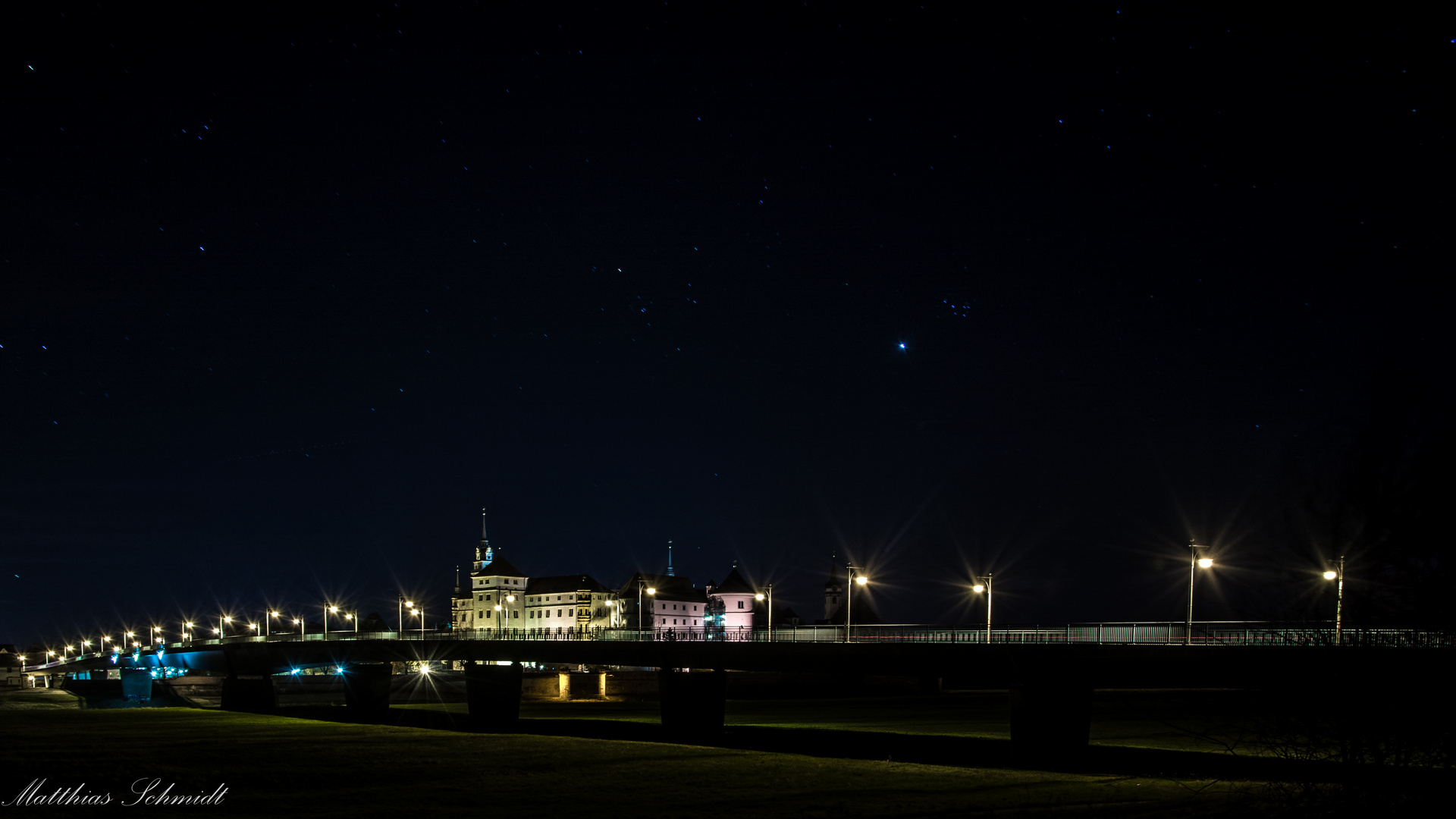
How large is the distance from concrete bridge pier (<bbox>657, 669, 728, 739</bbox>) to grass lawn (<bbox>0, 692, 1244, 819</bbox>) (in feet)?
18.4

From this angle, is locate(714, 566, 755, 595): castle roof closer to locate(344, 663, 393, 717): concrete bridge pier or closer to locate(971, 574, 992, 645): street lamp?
locate(344, 663, 393, 717): concrete bridge pier

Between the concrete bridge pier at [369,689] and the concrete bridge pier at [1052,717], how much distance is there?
51241 mm

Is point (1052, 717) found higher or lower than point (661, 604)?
higher

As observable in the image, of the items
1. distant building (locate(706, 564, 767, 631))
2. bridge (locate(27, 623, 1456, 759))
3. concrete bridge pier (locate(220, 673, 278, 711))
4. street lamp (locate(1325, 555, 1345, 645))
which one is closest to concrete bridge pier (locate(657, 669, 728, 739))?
bridge (locate(27, 623, 1456, 759))

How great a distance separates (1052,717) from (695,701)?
21327mm

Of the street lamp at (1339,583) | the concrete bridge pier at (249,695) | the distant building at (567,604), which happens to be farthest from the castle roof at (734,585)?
the street lamp at (1339,583)

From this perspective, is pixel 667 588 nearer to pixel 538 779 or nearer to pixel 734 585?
pixel 734 585

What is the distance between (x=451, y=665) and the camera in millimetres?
143250

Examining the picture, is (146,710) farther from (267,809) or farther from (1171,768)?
(1171,768)

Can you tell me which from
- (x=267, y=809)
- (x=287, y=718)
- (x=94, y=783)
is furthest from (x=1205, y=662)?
(x=287, y=718)

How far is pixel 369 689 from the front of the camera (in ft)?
255

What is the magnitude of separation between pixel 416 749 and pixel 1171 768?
1164 inches

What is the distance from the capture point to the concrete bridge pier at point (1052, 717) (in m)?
40.2

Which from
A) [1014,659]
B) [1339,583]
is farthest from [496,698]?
[1339,583]
